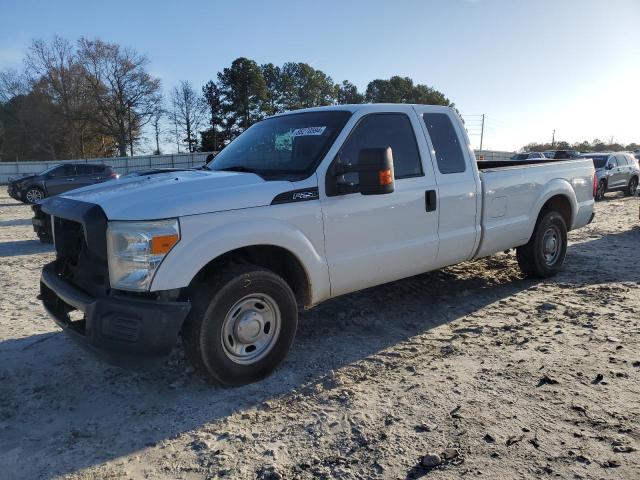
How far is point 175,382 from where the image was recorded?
371 cm

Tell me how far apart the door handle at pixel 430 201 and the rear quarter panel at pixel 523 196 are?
0.84 meters

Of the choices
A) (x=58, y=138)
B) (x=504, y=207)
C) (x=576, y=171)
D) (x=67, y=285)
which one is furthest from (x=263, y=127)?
(x=58, y=138)

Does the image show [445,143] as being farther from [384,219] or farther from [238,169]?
[238,169]

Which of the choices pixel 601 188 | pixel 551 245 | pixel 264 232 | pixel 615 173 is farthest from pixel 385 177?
pixel 615 173

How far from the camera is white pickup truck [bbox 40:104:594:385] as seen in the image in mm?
3139

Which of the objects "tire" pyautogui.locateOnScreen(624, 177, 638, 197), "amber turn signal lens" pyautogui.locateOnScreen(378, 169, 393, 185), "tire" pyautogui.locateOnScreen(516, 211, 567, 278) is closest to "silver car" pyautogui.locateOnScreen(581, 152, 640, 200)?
"tire" pyautogui.locateOnScreen(624, 177, 638, 197)

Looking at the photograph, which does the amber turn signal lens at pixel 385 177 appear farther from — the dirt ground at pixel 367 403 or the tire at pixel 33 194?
the tire at pixel 33 194

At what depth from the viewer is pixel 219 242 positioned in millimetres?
3301

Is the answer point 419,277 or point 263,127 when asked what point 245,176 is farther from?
point 419,277

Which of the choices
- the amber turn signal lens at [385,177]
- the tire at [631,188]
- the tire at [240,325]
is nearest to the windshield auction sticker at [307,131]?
the amber turn signal lens at [385,177]

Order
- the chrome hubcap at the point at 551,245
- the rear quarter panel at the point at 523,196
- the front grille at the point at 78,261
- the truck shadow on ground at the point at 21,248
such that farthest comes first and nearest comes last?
the truck shadow on ground at the point at 21,248
the chrome hubcap at the point at 551,245
the rear quarter panel at the point at 523,196
the front grille at the point at 78,261

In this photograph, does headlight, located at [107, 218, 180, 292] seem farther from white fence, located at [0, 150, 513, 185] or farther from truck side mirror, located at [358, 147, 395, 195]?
white fence, located at [0, 150, 513, 185]

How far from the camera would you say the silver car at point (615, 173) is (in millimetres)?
18297

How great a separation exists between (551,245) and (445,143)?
8.15 feet
